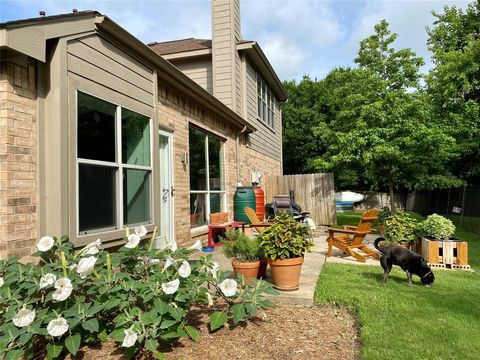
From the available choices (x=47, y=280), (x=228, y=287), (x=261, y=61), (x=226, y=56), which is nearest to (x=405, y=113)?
(x=261, y=61)

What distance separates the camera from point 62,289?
2248mm

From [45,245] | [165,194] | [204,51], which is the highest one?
[204,51]

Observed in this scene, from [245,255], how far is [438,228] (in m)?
4.16

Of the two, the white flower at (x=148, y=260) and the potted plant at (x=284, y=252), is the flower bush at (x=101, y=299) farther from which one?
the potted plant at (x=284, y=252)

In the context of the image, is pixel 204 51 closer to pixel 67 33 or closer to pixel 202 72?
pixel 202 72

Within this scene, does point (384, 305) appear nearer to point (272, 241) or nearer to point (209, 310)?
point (272, 241)

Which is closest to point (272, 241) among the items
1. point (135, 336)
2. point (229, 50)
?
point (135, 336)

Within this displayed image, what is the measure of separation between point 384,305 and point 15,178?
12.9 feet

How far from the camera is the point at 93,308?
2.31 meters

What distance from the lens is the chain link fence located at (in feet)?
39.0

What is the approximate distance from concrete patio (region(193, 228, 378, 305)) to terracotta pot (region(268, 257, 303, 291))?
0.28ft

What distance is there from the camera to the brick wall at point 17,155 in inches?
118

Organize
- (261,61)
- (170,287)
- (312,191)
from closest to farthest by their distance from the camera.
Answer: (170,287), (261,61), (312,191)

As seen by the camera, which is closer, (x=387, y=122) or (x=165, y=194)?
(x=165, y=194)
